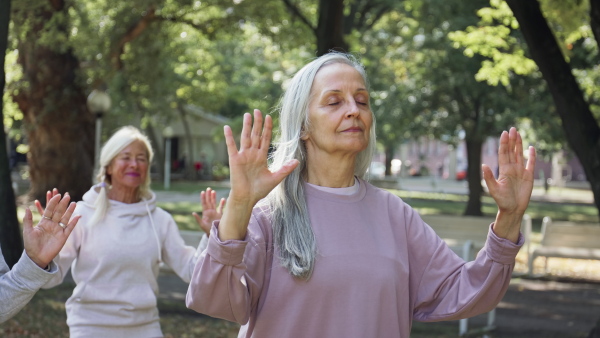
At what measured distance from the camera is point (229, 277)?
273 cm

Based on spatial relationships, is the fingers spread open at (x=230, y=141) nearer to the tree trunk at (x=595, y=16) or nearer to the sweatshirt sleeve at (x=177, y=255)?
the sweatshirt sleeve at (x=177, y=255)

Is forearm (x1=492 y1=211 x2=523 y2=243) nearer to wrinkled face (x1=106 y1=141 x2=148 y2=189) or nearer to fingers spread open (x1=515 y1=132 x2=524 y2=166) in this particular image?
fingers spread open (x1=515 y1=132 x2=524 y2=166)

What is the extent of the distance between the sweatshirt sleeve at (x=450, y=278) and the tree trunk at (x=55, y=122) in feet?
60.0

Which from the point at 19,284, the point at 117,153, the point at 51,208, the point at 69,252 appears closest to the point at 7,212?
the point at 117,153

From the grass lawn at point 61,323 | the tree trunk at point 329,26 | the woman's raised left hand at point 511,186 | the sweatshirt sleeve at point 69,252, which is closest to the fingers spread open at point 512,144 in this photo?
the woman's raised left hand at point 511,186

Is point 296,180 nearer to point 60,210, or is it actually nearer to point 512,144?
point 512,144

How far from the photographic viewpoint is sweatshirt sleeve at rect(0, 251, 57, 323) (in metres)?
3.35

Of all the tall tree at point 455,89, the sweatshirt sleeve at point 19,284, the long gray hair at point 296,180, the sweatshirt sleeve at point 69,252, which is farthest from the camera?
the tall tree at point 455,89

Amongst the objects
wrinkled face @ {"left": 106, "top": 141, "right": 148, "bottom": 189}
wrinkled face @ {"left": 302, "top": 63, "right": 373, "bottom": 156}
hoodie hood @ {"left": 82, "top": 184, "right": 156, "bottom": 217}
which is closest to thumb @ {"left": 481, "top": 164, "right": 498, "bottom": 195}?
wrinkled face @ {"left": 302, "top": 63, "right": 373, "bottom": 156}

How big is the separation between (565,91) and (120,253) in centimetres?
557

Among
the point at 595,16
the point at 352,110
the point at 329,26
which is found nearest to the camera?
the point at 352,110

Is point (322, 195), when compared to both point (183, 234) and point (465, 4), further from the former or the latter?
point (465, 4)

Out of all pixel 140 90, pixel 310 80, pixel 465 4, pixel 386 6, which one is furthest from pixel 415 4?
pixel 310 80

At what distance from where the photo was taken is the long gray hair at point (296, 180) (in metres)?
2.88
